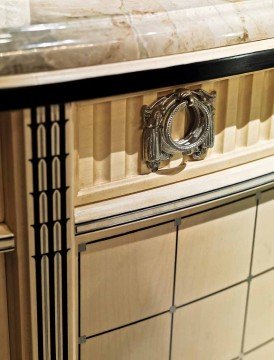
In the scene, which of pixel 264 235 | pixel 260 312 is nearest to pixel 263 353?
pixel 260 312

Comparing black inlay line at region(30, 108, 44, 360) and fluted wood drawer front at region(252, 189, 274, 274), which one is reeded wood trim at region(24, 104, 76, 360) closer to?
black inlay line at region(30, 108, 44, 360)

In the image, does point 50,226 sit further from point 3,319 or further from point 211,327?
point 211,327

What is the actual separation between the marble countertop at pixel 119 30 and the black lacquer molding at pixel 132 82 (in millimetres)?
22

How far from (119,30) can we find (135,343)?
50 cm

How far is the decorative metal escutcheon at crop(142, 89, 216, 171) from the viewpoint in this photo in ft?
3.50

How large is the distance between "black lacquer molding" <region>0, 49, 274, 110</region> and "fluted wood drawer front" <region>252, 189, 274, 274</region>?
0.26 metres

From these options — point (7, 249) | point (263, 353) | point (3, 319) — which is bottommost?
point (263, 353)

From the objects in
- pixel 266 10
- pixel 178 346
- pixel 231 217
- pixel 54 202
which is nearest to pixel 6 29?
pixel 54 202

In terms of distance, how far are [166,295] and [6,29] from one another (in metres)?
0.50

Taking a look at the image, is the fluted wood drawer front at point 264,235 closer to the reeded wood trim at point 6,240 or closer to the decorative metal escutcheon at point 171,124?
the decorative metal escutcheon at point 171,124

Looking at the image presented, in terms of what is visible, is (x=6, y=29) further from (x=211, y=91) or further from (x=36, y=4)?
(x=211, y=91)

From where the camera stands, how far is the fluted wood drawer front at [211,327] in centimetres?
127

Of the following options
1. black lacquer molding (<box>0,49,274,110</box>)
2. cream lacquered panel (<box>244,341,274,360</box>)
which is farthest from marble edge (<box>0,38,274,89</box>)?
cream lacquered panel (<box>244,341,274,360</box>)

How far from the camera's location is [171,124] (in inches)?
42.8
